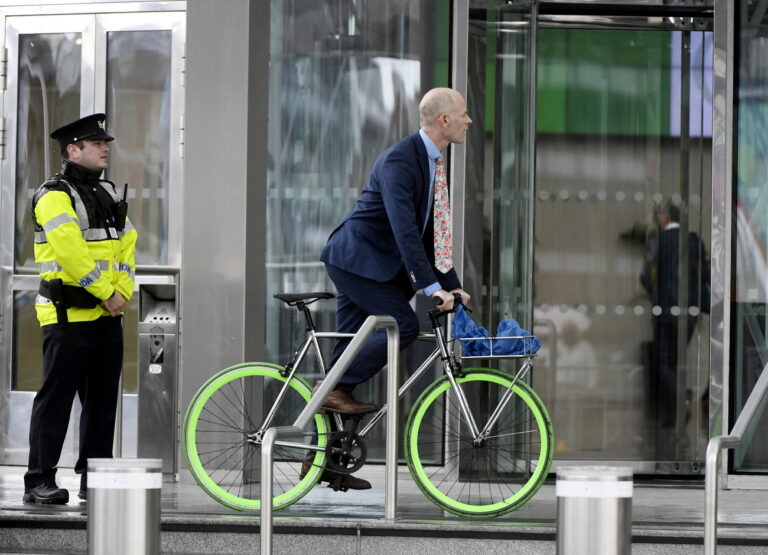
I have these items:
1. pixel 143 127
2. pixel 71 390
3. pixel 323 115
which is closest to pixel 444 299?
pixel 71 390

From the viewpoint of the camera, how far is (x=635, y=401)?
9125 mm

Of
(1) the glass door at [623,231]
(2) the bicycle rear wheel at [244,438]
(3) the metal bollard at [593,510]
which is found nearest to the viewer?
(3) the metal bollard at [593,510]

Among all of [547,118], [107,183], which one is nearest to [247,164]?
[107,183]

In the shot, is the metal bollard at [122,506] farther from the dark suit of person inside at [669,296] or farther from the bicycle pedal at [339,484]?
the dark suit of person inside at [669,296]

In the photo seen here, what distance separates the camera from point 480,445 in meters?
6.29

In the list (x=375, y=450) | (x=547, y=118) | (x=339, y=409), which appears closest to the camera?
(x=339, y=409)

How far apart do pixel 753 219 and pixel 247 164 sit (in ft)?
10.3

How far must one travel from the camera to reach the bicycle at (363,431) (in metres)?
6.18

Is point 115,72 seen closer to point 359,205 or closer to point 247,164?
point 247,164

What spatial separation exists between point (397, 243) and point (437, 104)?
69 centimetres

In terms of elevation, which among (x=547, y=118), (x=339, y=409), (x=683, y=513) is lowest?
(x=683, y=513)

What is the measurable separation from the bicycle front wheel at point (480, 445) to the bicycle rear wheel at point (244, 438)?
50 cm

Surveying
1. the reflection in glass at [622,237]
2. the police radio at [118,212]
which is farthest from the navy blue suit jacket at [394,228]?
the reflection in glass at [622,237]

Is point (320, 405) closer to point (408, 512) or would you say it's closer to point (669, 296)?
point (408, 512)
